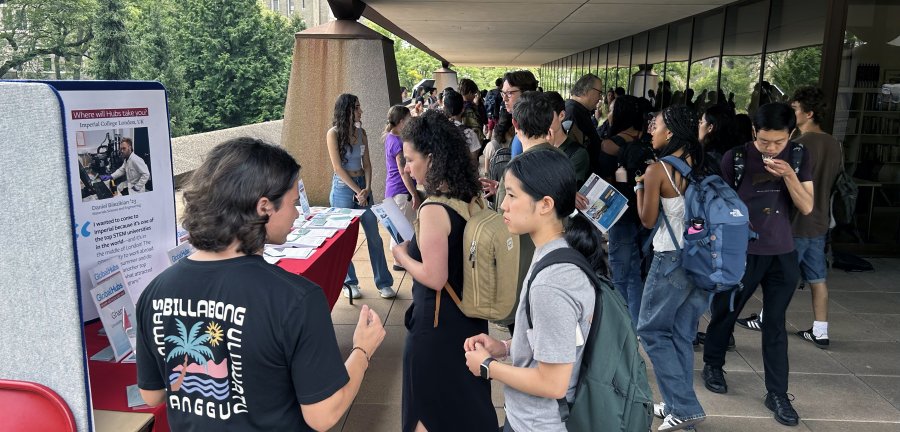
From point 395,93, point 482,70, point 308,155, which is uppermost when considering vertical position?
point 482,70

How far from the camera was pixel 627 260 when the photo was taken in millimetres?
4809

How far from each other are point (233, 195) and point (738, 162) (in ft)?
10.2

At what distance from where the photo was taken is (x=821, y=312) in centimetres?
484

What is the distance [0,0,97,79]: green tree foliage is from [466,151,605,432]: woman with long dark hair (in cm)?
3725

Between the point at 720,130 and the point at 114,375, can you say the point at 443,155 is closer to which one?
the point at 114,375

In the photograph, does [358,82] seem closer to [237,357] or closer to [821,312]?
[821,312]

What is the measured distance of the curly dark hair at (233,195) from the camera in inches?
60.4

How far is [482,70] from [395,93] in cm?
6665

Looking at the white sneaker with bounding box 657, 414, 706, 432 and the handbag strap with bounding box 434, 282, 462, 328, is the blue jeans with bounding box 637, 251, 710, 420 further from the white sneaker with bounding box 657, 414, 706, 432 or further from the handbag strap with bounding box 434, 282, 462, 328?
the handbag strap with bounding box 434, 282, 462, 328

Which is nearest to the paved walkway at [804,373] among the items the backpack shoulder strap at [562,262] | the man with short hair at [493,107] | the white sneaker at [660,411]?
the white sneaker at [660,411]

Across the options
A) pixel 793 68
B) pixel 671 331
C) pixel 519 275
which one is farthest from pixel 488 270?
pixel 793 68

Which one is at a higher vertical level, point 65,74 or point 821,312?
point 65,74

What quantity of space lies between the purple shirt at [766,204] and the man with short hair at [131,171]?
319 centimetres

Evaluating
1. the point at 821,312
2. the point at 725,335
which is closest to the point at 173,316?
the point at 725,335
